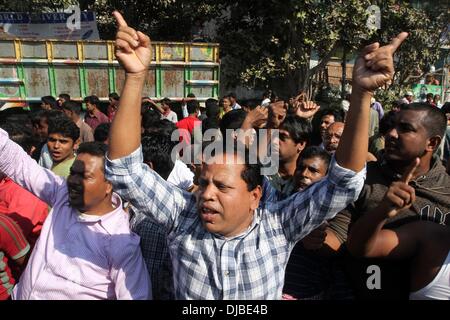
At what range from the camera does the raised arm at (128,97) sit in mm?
1466

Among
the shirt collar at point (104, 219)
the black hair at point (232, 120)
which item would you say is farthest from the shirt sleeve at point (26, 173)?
the black hair at point (232, 120)

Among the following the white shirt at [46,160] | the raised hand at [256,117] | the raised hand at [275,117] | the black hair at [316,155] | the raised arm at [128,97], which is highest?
the raised arm at [128,97]

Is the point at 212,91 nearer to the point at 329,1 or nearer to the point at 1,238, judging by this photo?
the point at 329,1

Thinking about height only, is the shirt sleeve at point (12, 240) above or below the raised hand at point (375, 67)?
below

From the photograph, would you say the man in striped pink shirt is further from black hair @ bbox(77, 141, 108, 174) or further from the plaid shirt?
the plaid shirt

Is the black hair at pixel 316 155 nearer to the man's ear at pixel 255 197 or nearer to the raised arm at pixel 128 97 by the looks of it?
the man's ear at pixel 255 197

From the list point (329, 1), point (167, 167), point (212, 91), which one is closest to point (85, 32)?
point (212, 91)

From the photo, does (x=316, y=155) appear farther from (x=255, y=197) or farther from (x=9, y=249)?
(x=9, y=249)

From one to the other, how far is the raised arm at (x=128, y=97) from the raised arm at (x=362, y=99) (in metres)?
0.73

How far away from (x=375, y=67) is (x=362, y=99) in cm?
11

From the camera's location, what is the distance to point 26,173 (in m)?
2.09

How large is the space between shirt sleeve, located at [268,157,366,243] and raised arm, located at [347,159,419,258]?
114 mm

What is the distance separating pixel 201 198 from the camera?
1.60 m

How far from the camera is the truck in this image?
29.4ft
